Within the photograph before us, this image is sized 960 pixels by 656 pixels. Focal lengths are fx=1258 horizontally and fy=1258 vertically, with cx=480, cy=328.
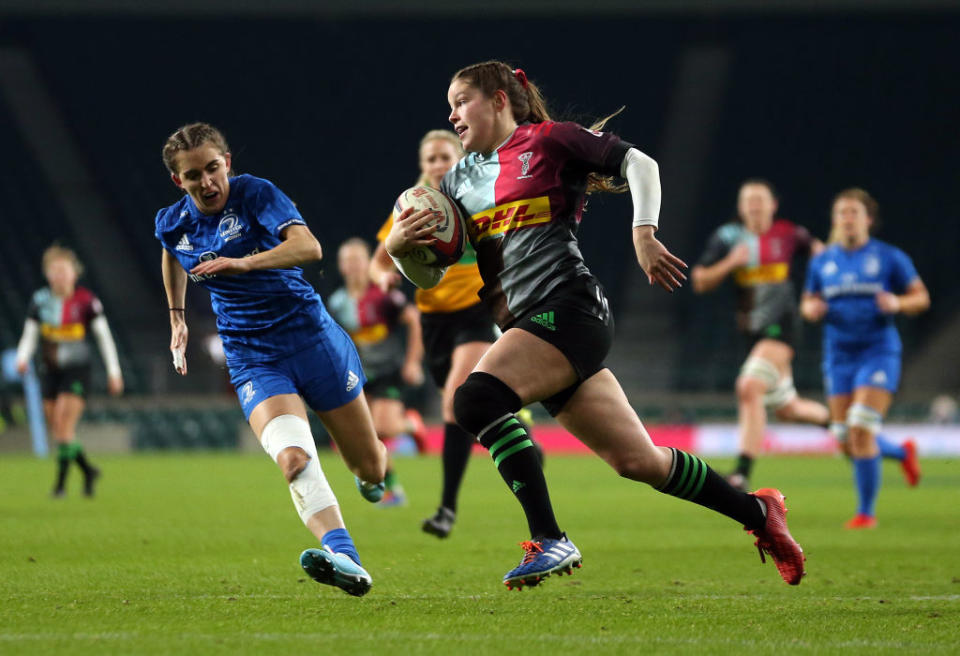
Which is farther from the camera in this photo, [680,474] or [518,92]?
[518,92]

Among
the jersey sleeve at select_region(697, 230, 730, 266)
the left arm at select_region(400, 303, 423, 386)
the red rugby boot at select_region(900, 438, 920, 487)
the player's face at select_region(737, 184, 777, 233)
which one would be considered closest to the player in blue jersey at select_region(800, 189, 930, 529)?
the jersey sleeve at select_region(697, 230, 730, 266)

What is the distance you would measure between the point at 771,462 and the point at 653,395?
5.68 m

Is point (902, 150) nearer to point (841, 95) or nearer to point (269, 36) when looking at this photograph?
point (841, 95)

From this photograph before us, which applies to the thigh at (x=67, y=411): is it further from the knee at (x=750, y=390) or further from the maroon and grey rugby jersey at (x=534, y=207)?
the maroon and grey rugby jersey at (x=534, y=207)

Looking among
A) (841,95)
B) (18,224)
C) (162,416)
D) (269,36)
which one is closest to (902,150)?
→ (841,95)

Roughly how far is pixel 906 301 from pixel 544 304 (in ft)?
16.3

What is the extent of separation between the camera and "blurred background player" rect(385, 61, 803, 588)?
461 cm

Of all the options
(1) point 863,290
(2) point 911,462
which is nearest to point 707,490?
(1) point 863,290

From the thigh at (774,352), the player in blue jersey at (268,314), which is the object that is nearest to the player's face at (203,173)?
the player in blue jersey at (268,314)

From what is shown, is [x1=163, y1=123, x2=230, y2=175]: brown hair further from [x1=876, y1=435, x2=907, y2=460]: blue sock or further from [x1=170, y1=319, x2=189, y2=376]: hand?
[x1=876, y1=435, x2=907, y2=460]: blue sock

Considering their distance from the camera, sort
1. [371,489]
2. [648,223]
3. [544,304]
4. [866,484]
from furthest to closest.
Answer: [866,484] < [371,489] < [544,304] < [648,223]

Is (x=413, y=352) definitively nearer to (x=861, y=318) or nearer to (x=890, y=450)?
(x=890, y=450)

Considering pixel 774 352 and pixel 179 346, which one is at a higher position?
pixel 179 346

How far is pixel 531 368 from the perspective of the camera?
15.1 feet
